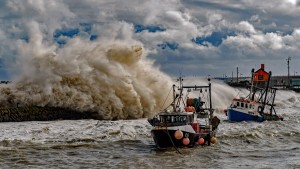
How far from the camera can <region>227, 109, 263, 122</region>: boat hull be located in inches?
1523

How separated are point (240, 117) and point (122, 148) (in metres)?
18.5

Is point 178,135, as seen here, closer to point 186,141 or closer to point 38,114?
point 186,141

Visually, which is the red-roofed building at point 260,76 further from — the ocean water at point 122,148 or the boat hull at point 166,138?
the boat hull at point 166,138

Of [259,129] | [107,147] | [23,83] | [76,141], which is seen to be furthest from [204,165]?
[23,83]

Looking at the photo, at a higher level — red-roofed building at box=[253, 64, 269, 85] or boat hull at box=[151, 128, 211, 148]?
red-roofed building at box=[253, 64, 269, 85]

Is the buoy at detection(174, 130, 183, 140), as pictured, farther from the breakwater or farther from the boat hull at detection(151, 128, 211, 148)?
the breakwater

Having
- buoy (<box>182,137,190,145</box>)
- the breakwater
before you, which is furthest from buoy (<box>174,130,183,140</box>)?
the breakwater

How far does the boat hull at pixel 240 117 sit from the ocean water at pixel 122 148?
21.7ft

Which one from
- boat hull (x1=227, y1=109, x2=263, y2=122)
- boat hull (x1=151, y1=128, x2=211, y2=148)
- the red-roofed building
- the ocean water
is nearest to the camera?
the ocean water

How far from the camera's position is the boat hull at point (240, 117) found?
38.7 metres

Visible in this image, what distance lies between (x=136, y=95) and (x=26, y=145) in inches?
674

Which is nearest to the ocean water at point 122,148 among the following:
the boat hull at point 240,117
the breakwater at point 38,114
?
the breakwater at point 38,114

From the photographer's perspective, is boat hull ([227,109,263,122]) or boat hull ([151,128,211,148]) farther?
boat hull ([227,109,263,122])

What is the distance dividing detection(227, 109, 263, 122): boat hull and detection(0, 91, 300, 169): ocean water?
6604 millimetres
